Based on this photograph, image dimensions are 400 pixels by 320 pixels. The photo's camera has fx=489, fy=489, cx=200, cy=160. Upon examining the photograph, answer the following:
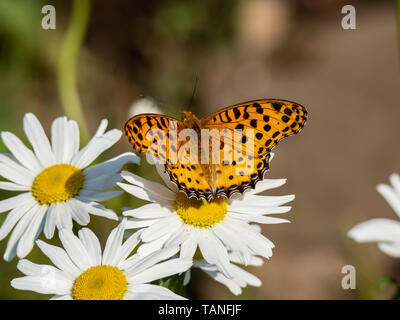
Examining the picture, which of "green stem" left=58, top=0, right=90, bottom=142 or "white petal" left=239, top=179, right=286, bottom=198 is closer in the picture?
"white petal" left=239, top=179, right=286, bottom=198

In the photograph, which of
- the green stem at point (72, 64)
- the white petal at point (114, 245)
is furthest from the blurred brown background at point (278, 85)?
the white petal at point (114, 245)

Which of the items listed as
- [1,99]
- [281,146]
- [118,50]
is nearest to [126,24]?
[118,50]

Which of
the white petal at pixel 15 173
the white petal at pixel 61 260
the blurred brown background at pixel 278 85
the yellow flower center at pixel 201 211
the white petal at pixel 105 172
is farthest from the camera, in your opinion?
the blurred brown background at pixel 278 85

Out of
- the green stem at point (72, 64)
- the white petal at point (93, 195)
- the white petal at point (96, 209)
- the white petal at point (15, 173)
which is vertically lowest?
the white petal at point (96, 209)

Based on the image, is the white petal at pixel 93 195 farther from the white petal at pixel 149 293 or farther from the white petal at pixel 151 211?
the white petal at pixel 149 293

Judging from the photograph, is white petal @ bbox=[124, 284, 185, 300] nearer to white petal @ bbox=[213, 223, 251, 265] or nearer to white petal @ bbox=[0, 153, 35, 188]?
white petal @ bbox=[213, 223, 251, 265]

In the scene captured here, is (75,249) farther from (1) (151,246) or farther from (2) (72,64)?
(2) (72,64)

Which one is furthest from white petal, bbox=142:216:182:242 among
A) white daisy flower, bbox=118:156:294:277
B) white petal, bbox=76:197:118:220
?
white petal, bbox=76:197:118:220
